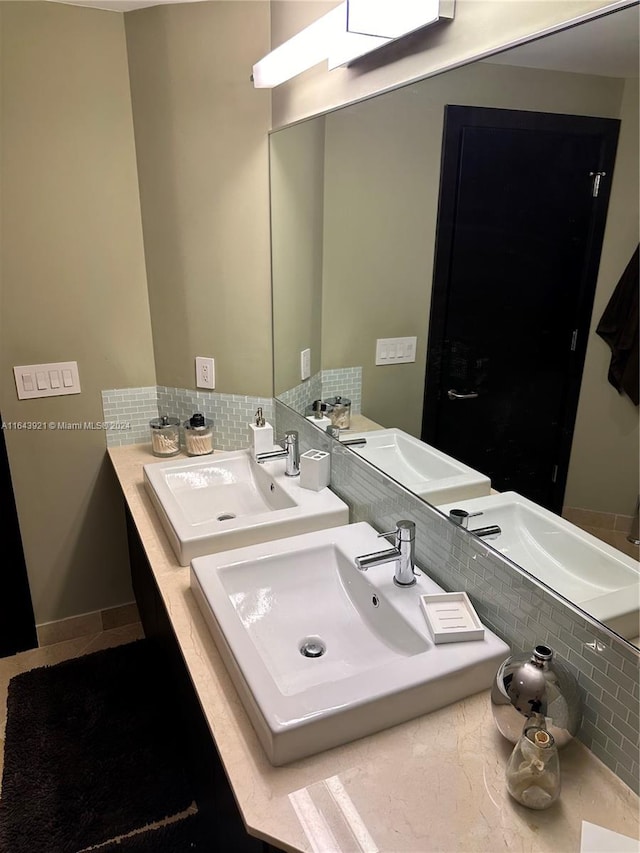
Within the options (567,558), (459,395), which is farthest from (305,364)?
(567,558)

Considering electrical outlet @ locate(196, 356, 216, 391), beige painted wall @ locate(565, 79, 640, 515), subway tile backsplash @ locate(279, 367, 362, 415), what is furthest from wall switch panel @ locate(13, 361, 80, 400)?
beige painted wall @ locate(565, 79, 640, 515)

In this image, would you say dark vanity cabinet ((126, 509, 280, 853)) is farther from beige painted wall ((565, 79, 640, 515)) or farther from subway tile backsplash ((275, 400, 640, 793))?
beige painted wall ((565, 79, 640, 515))

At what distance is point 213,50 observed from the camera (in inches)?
69.8

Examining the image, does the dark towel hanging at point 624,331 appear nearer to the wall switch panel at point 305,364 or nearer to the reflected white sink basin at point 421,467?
the reflected white sink basin at point 421,467

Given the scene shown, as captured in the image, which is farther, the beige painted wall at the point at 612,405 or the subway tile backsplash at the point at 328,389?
the subway tile backsplash at the point at 328,389

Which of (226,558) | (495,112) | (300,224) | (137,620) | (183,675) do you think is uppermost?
(495,112)

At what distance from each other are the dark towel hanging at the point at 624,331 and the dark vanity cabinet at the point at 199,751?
2.88 ft

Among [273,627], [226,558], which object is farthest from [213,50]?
[273,627]

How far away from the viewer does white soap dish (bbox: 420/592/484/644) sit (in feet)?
3.53

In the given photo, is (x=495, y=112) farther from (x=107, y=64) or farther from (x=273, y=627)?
(x=107, y=64)

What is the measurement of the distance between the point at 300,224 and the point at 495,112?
859 millimetres

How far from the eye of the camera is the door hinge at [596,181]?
858 millimetres

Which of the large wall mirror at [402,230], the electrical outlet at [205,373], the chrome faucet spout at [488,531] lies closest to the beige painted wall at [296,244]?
the large wall mirror at [402,230]

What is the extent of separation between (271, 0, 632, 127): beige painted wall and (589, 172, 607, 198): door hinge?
8.4 inches
